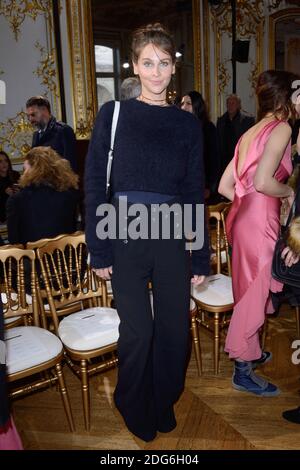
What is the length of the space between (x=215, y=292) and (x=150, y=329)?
31.9 inches

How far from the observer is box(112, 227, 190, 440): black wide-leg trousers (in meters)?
1.71

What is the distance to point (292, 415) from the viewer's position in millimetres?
2055

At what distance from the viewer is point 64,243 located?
224 cm

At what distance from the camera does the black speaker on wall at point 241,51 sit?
6199mm

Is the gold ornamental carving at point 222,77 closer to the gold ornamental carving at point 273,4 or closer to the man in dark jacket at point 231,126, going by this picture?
the man in dark jacket at point 231,126

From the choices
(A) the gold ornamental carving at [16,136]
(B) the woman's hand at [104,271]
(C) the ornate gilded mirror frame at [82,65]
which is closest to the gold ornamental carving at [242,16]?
(C) the ornate gilded mirror frame at [82,65]

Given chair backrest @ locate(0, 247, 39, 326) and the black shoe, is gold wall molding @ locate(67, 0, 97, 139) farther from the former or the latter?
the black shoe

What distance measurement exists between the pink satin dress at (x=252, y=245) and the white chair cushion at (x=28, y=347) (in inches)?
34.9

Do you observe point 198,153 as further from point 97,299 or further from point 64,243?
point 97,299

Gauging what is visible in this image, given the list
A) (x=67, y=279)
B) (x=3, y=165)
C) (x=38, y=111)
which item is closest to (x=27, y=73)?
(x=3, y=165)

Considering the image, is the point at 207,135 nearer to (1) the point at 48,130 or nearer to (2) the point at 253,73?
(1) the point at 48,130

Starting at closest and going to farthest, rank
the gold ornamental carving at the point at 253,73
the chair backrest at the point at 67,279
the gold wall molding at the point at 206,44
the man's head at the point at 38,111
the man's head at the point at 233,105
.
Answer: the chair backrest at the point at 67,279, the man's head at the point at 38,111, the man's head at the point at 233,105, the gold wall molding at the point at 206,44, the gold ornamental carving at the point at 253,73

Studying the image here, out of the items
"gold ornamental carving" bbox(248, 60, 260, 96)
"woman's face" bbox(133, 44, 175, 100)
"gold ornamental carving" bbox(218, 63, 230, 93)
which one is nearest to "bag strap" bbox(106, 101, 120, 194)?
"woman's face" bbox(133, 44, 175, 100)
